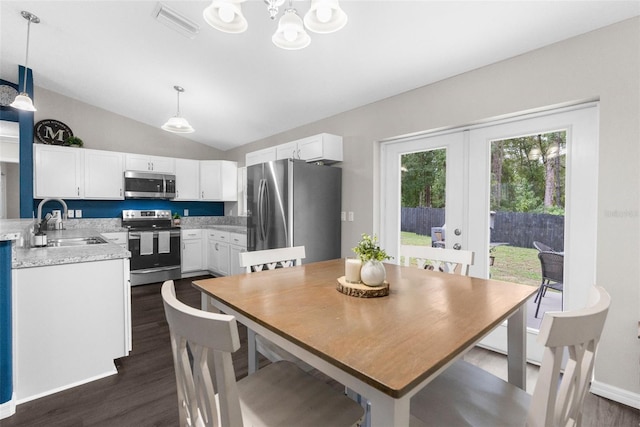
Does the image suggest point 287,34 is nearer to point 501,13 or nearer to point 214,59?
point 501,13

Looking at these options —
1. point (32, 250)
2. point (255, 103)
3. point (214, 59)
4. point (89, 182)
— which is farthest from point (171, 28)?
point (89, 182)

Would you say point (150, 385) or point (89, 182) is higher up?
point (89, 182)

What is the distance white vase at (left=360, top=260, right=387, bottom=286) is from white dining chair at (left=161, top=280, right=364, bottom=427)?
467 mm

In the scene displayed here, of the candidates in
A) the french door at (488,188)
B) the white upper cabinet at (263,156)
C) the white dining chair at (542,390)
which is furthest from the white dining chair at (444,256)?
the white upper cabinet at (263,156)

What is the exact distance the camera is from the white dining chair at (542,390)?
73 cm

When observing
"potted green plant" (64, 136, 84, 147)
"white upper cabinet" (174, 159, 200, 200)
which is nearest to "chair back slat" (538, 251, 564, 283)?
"white upper cabinet" (174, 159, 200, 200)

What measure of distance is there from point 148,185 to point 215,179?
43.7 inches

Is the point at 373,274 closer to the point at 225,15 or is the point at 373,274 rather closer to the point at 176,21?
the point at 225,15

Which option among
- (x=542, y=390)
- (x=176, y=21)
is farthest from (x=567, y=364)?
(x=176, y=21)

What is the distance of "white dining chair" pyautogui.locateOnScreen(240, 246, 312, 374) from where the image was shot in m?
1.56

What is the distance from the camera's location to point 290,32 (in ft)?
4.72

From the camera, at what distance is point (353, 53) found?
252 cm

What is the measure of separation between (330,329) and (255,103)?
348 centimetres

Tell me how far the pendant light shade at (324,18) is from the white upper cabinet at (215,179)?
177 inches
